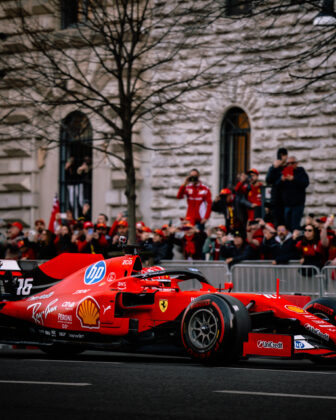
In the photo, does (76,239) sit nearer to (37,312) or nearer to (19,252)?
(19,252)

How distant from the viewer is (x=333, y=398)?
25.4 ft

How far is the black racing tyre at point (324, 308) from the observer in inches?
452

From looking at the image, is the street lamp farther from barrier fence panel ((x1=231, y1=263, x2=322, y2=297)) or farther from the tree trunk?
the tree trunk

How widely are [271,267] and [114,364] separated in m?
5.59

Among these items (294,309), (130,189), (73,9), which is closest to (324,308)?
(294,309)

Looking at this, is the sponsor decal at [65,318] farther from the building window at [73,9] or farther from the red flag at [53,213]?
the red flag at [53,213]

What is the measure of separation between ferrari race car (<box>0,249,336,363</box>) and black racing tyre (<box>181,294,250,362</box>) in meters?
0.01

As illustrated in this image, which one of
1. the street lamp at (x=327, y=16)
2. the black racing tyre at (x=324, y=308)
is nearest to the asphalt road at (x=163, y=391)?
the black racing tyre at (x=324, y=308)

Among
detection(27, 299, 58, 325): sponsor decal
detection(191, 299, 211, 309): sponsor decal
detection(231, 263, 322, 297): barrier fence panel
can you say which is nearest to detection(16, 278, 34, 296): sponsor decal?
detection(27, 299, 58, 325): sponsor decal

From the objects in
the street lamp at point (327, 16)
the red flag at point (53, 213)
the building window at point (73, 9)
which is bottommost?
the red flag at point (53, 213)

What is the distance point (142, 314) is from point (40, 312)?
149 centimetres

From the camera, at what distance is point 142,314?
1158 centimetres

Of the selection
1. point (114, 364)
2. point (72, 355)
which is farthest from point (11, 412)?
point (72, 355)

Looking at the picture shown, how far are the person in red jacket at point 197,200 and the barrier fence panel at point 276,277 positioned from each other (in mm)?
4730
